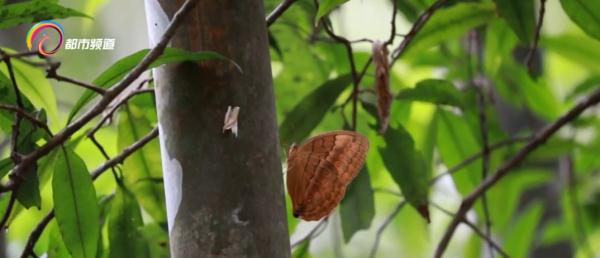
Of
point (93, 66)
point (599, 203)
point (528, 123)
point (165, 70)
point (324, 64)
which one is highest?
point (165, 70)

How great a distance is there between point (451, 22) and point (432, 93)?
7 centimetres

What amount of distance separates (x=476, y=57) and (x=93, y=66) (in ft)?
2.36

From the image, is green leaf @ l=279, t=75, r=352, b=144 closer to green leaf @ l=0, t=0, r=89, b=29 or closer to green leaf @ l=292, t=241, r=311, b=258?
green leaf @ l=292, t=241, r=311, b=258

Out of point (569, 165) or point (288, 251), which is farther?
point (569, 165)

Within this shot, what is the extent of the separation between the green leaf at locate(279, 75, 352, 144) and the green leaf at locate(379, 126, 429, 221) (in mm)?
61

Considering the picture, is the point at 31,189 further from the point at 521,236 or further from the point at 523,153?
the point at 521,236

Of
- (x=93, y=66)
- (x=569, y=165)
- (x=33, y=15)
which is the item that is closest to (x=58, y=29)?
(x=33, y=15)

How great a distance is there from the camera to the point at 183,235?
1.71ft

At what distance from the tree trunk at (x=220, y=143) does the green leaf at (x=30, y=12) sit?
99 millimetres

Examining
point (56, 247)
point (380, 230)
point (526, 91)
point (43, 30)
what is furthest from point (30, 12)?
point (526, 91)

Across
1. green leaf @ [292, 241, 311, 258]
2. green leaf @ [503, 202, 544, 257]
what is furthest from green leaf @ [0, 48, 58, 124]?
green leaf @ [503, 202, 544, 257]

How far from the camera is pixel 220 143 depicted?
0.52 m

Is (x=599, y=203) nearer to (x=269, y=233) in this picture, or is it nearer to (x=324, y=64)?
Result: (x=324, y=64)

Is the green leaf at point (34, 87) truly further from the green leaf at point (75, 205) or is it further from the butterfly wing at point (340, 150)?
the butterfly wing at point (340, 150)
